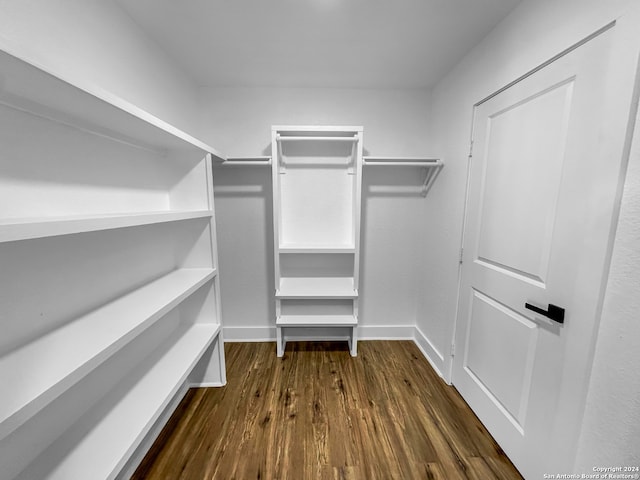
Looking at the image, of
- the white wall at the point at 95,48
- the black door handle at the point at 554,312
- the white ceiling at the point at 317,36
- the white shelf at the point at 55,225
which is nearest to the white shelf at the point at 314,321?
the black door handle at the point at 554,312

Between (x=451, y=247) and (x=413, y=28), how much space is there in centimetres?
149

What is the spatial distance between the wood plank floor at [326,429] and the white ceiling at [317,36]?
246 centimetres

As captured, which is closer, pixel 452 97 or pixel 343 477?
pixel 343 477

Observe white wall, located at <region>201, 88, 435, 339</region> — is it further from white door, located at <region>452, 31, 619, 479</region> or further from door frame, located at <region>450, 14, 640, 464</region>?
door frame, located at <region>450, 14, 640, 464</region>

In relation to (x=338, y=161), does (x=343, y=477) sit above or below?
below

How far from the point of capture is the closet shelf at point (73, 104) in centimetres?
63

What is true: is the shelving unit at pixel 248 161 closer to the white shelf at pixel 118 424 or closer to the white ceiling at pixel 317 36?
the white ceiling at pixel 317 36

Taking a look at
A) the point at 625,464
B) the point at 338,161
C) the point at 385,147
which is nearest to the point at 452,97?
the point at 385,147

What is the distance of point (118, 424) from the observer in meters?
1.02

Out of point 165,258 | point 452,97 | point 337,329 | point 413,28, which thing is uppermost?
point 413,28

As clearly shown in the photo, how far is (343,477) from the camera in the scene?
4.07 ft

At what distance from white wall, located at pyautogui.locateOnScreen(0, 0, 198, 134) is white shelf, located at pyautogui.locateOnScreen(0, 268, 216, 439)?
84cm

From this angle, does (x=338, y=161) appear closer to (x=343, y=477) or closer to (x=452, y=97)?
(x=452, y=97)

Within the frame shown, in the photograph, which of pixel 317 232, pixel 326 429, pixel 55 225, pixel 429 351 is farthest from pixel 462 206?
pixel 55 225
